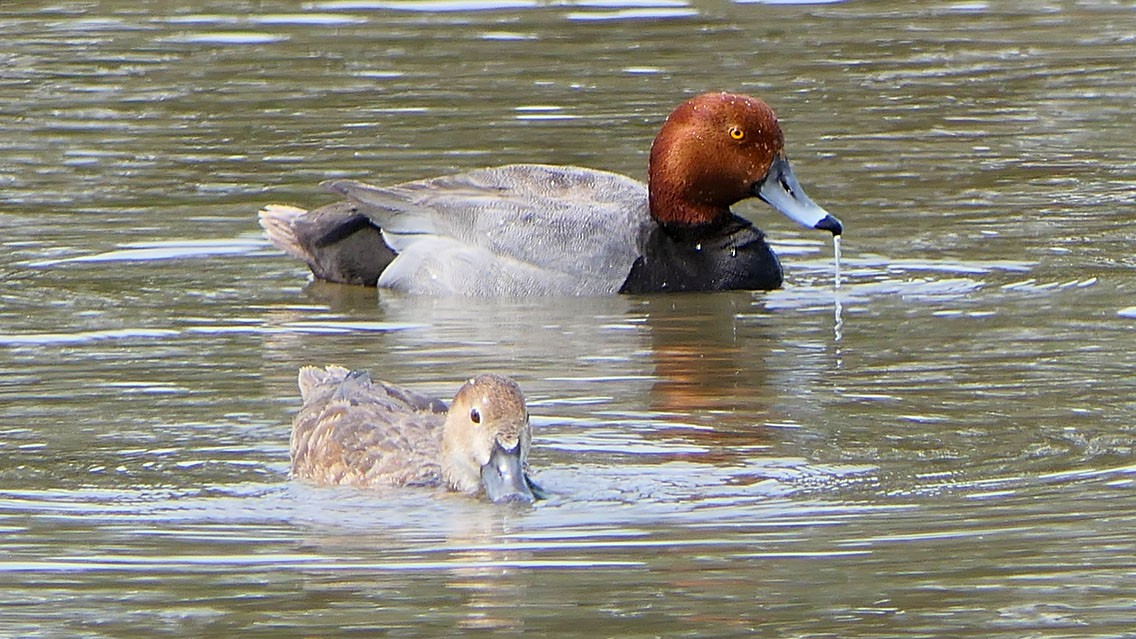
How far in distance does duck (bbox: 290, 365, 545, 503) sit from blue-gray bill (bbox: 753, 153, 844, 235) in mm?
3354

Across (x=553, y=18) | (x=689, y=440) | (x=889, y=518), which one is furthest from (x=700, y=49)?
(x=889, y=518)

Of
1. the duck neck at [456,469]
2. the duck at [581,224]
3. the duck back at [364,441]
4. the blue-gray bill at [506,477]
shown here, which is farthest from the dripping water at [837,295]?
the blue-gray bill at [506,477]

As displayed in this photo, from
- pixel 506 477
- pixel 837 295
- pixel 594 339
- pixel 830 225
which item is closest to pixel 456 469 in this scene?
pixel 506 477

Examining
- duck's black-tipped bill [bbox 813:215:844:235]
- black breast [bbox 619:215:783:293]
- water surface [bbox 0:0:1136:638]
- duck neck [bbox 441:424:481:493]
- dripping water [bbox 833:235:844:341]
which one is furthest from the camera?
Answer: black breast [bbox 619:215:783:293]

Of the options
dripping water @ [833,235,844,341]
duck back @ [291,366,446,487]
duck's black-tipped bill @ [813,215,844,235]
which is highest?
duck's black-tipped bill @ [813,215,844,235]

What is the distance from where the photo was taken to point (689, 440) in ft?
26.7

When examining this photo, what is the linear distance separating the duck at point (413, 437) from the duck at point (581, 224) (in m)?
2.86

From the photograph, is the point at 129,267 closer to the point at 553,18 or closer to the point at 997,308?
the point at 997,308

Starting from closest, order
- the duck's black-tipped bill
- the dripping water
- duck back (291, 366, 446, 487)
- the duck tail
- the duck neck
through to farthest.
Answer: the duck neck, duck back (291, 366, 446, 487), the dripping water, the duck's black-tipped bill, the duck tail

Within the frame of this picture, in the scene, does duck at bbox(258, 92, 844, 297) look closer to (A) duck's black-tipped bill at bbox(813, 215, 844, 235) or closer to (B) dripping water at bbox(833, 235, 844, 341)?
(A) duck's black-tipped bill at bbox(813, 215, 844, 235)

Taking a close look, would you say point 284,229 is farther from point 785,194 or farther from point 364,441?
point 364,441

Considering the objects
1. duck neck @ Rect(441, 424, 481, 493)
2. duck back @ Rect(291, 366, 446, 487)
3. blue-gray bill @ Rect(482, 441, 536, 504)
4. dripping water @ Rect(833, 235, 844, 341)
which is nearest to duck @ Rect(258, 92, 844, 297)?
dripping water @ Rect(833, 235, 844, 341)

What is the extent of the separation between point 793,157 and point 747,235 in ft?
7.81

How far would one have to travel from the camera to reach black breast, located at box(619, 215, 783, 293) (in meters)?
11.2
